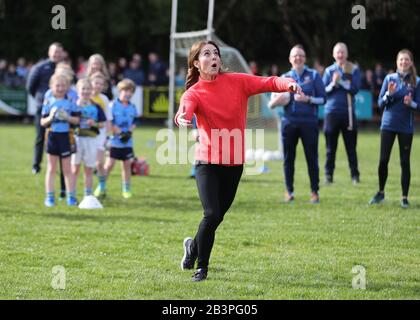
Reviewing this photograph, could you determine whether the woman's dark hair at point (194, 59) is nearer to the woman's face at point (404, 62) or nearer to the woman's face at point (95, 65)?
the woman's face at point (404, 62)

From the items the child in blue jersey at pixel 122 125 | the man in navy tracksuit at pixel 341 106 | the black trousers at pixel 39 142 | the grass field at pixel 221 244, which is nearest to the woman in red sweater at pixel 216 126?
the grass field at pixel 221 244

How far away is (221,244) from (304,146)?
11.3 ft

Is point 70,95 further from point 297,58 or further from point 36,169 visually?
point 36,169

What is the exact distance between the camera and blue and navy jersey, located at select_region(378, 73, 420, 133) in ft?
38.0

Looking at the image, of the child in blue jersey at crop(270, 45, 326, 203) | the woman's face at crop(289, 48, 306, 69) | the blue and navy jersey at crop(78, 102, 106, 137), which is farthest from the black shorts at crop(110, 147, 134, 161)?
the woman's face at crop(289, 48, 306, 69)

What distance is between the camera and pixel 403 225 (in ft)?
34.2

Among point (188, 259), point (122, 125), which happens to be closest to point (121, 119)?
point (122, 125)

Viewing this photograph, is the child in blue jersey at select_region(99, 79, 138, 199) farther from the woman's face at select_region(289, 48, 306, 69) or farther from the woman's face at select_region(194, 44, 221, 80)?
the woman's face at select_region(194, 44, 221, 80)

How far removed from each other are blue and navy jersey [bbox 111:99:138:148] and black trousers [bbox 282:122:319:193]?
224 cm

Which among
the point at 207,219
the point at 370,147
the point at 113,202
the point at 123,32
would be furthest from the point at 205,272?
the point at 123,32

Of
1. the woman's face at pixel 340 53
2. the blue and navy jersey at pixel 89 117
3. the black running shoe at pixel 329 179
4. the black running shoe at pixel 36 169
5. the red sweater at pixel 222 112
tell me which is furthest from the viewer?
the black running shoe at pixel 36 169

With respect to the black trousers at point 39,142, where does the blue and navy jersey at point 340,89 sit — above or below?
above

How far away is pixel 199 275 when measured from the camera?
7586mm

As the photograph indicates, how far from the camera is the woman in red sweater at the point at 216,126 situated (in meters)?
7.55
